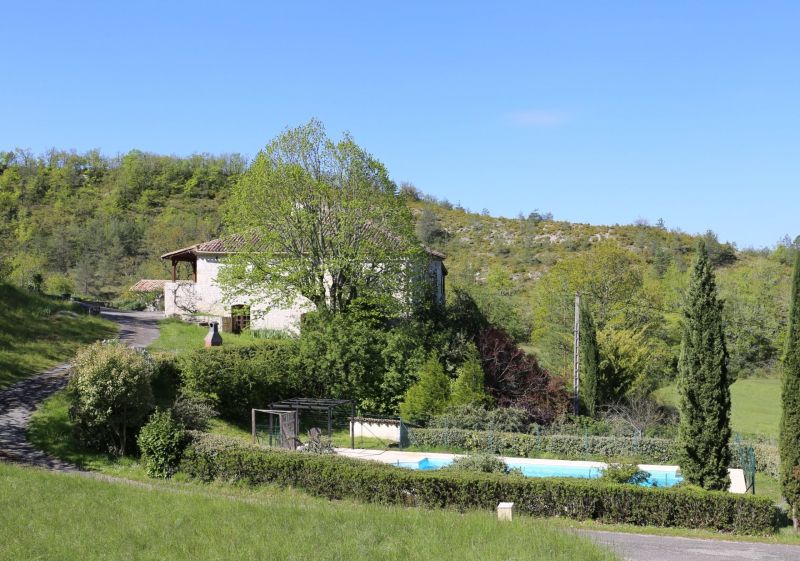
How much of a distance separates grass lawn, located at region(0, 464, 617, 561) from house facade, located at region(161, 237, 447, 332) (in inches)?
801

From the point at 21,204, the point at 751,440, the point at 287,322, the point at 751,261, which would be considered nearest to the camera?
the point at 751,440

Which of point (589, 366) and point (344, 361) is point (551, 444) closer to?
point (589, 366)

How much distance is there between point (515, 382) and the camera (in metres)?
32.0

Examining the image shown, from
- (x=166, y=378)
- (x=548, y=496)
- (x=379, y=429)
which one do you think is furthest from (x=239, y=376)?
(x=548, y=496)

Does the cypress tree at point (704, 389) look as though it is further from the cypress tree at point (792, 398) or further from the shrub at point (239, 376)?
the shrub at point (239, 376)

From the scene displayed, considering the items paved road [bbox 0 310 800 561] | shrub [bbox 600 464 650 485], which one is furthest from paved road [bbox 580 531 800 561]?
shrub [bbox 600 464 650 485]

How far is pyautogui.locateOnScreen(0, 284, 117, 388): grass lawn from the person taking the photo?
1045 inches

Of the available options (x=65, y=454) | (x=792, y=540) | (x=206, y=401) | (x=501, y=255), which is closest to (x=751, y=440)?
(x=792, y=540)

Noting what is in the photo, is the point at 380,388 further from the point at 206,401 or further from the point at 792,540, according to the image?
the point at 792,540

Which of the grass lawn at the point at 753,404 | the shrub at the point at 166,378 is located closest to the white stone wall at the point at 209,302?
the shrub at the point at 166,378

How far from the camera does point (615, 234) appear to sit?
89062mm

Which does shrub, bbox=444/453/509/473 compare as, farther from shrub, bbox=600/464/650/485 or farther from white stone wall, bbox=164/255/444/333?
white stone wall, bbox=164/255/444/333

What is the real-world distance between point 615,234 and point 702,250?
71888 mm

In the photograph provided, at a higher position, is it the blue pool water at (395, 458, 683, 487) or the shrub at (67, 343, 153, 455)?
the shrub at (67, 343, 153, 455)
